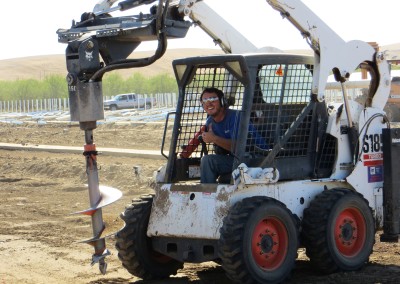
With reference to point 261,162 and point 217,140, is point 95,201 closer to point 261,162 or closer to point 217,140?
A: point 217,140

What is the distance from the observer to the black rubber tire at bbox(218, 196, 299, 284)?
8547 millimetres

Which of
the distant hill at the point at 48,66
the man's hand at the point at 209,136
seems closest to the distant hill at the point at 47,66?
the distant hill at the point at 48,66

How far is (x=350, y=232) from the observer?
9.77 meters

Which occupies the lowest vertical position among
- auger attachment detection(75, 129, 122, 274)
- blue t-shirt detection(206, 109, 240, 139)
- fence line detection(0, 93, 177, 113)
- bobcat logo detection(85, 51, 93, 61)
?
auger attachment detection(75, 129, 122, 274)

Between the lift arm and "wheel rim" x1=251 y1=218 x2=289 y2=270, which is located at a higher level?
the lift arm

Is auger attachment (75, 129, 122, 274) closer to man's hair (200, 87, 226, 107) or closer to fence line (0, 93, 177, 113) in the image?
man's hair (200, 87, 226, 107)

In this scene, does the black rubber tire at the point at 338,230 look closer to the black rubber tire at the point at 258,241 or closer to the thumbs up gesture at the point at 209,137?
the black rubber tire at the point at 258,241

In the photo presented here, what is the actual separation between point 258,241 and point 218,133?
1336 millimetres

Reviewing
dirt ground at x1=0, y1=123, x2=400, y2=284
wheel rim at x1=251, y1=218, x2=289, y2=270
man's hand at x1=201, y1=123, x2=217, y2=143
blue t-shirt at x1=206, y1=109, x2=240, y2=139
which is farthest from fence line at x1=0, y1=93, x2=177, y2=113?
wheel rim at x1=251, y1=218, x2=289, y2=270

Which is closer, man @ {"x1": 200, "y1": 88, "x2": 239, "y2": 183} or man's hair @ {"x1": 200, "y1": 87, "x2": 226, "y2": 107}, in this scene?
man @ {"x1": 200, "y1": 88, "x2": 239, "y2": 183}

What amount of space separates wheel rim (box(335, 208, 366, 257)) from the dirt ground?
0.88 ft

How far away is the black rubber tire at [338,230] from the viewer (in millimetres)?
9352

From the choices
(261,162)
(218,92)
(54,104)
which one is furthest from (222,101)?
(54,104)

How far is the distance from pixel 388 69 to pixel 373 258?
224 cm
